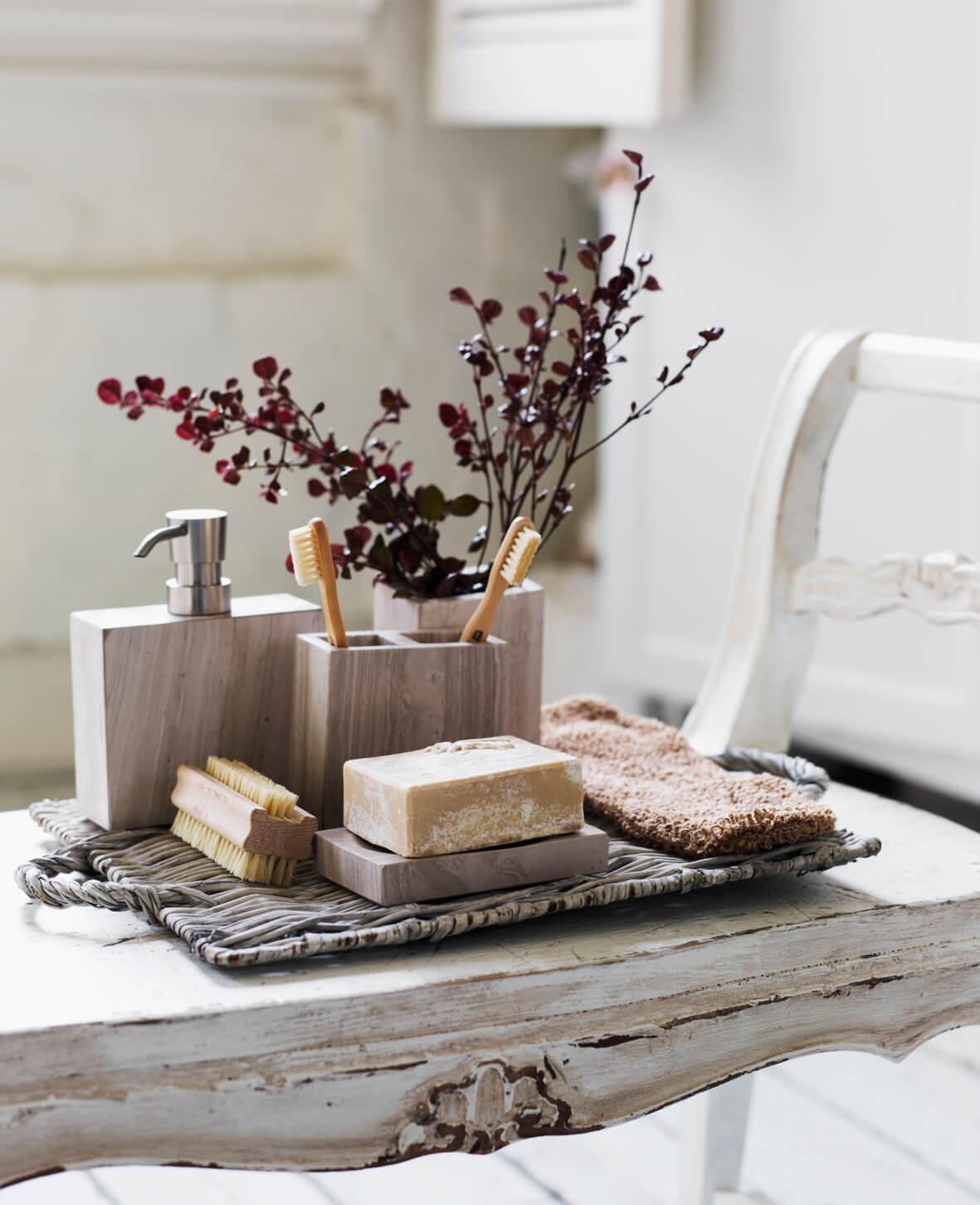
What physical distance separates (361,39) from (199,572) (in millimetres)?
1449

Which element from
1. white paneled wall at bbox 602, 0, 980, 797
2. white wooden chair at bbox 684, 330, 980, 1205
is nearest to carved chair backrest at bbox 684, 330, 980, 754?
white wooden chair at bbox 684, 330, 980, 1205

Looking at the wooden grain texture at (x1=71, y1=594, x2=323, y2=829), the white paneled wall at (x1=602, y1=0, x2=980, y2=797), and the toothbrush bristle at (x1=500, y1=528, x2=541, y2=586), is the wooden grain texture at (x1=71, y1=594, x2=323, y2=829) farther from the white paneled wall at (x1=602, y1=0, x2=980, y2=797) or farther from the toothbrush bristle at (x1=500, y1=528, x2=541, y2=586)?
the white paneled wall at (x1=602, y1=0, x2=980, y2=797)

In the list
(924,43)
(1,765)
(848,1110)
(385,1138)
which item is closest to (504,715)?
(385,1138)

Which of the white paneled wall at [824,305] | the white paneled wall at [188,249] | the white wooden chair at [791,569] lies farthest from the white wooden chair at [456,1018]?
the white paneled wall at [188,249]

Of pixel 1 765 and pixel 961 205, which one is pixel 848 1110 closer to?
pixel 961 205

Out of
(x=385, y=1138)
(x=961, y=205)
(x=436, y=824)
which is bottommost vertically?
(x=385, y=1138)

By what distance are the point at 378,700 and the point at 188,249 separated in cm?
138

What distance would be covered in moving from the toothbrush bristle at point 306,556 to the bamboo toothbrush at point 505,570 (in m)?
0.09

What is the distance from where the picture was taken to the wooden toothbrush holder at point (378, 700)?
727 millimetres

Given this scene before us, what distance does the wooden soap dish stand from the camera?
65 centimetres

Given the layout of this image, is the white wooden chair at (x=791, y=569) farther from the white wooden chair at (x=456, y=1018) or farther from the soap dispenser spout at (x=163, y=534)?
the soap dispenser spout at (x=163, y=534)

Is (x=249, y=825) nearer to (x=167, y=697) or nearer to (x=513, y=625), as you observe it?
(x=167, y=697)

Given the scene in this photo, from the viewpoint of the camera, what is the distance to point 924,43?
158 cm

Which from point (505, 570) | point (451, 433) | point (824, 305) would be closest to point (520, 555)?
point (505, 570)
